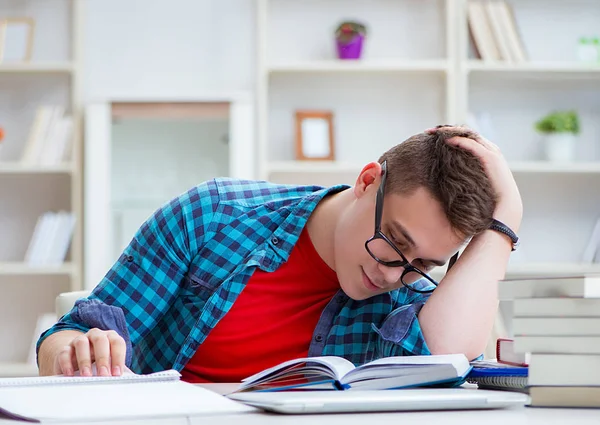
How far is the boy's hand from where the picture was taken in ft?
4.57

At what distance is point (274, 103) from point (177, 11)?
0.57 metres

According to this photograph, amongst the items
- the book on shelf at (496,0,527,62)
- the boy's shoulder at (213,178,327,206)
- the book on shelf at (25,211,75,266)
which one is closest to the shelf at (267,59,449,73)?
the book on shelf at (496,0,527,62)

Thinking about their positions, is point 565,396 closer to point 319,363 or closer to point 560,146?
point 319,363

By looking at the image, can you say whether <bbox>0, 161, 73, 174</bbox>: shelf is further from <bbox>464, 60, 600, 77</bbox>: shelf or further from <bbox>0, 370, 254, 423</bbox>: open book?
<bbox>0, 370, 254, 423</bbox>: open book

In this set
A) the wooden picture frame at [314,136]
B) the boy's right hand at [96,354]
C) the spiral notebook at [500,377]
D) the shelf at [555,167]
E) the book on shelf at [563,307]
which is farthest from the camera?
the wooden picture frame at [314,136]

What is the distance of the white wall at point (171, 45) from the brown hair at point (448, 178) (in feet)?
7.77

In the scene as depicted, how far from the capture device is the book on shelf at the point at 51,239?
11.5 ft

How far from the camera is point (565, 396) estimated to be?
0.85m

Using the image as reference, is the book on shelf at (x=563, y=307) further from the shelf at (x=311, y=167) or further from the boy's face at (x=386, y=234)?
the shelf at (x=311, y=167)

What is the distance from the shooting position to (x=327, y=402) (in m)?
0.77

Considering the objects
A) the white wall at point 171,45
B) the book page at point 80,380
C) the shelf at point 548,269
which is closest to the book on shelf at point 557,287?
the book page at point 80,380

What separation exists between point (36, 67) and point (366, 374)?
9.47ft

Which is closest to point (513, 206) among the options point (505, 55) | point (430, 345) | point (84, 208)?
point (430, 345)

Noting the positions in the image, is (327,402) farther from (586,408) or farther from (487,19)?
(487,19)
